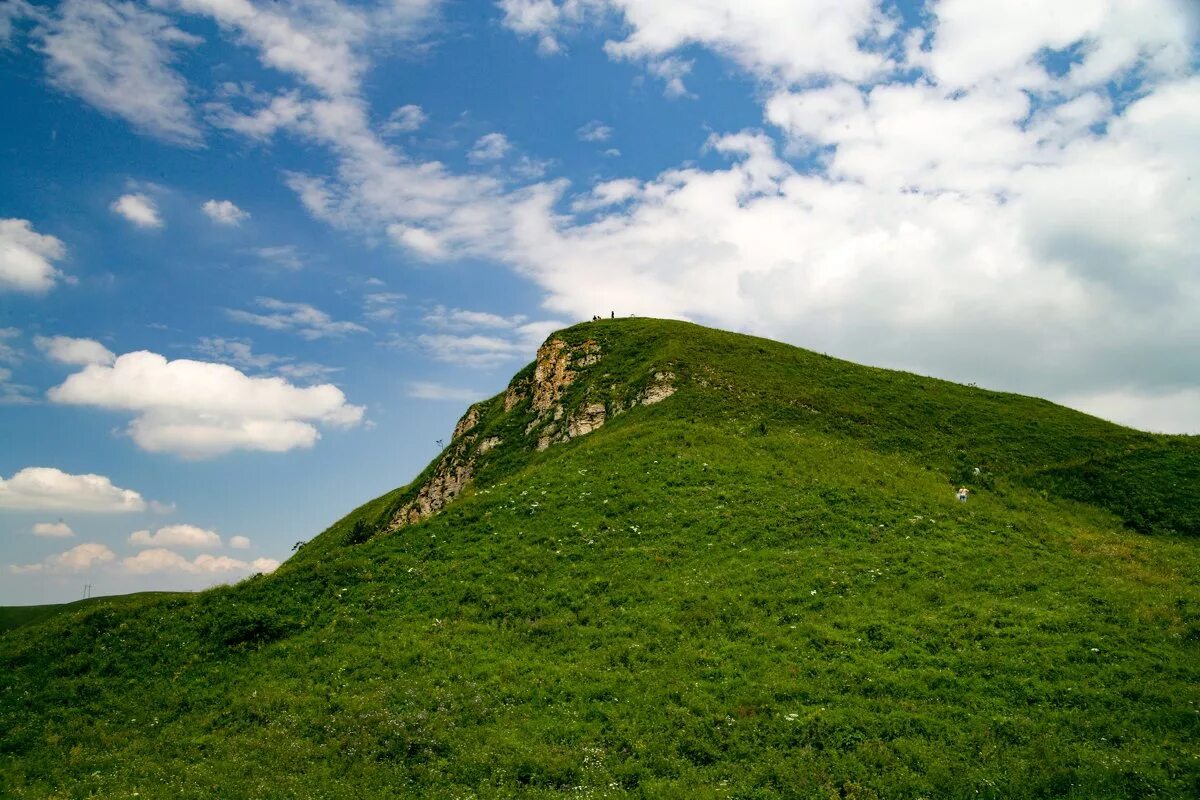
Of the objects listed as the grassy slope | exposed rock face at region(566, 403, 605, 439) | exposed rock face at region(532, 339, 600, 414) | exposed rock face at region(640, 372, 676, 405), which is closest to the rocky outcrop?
exposed rock face at region(532, 339, 600, 414)

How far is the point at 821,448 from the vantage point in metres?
42.7

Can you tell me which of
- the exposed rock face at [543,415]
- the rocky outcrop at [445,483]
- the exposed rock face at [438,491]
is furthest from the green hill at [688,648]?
the rocky outcrop at [445,483]

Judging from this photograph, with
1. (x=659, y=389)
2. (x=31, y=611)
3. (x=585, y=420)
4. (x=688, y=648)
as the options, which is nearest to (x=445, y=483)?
(x=585, y=420)

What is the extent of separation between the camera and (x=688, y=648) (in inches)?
906

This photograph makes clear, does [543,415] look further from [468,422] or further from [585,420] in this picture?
[468,422]

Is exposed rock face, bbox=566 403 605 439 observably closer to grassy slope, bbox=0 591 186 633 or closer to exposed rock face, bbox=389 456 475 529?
exposed rock face, bbox=389 456 475 529

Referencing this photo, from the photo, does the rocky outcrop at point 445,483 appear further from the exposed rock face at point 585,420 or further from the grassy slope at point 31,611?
the grassy slope at point 31,611

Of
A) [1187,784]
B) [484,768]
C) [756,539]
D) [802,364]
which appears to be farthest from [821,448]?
[484,768]

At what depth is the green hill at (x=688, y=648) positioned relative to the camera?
56.5 feet

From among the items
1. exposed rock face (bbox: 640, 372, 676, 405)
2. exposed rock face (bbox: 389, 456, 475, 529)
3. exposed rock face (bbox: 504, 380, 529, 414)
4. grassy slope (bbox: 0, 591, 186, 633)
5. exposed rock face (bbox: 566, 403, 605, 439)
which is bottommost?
grassy slope (bbox: 0, 591, 186, 633)

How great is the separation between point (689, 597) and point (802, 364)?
3867cm

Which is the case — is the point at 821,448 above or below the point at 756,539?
above

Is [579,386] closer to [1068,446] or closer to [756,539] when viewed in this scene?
[756,539]

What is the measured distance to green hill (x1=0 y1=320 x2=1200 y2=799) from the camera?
17234 mm
